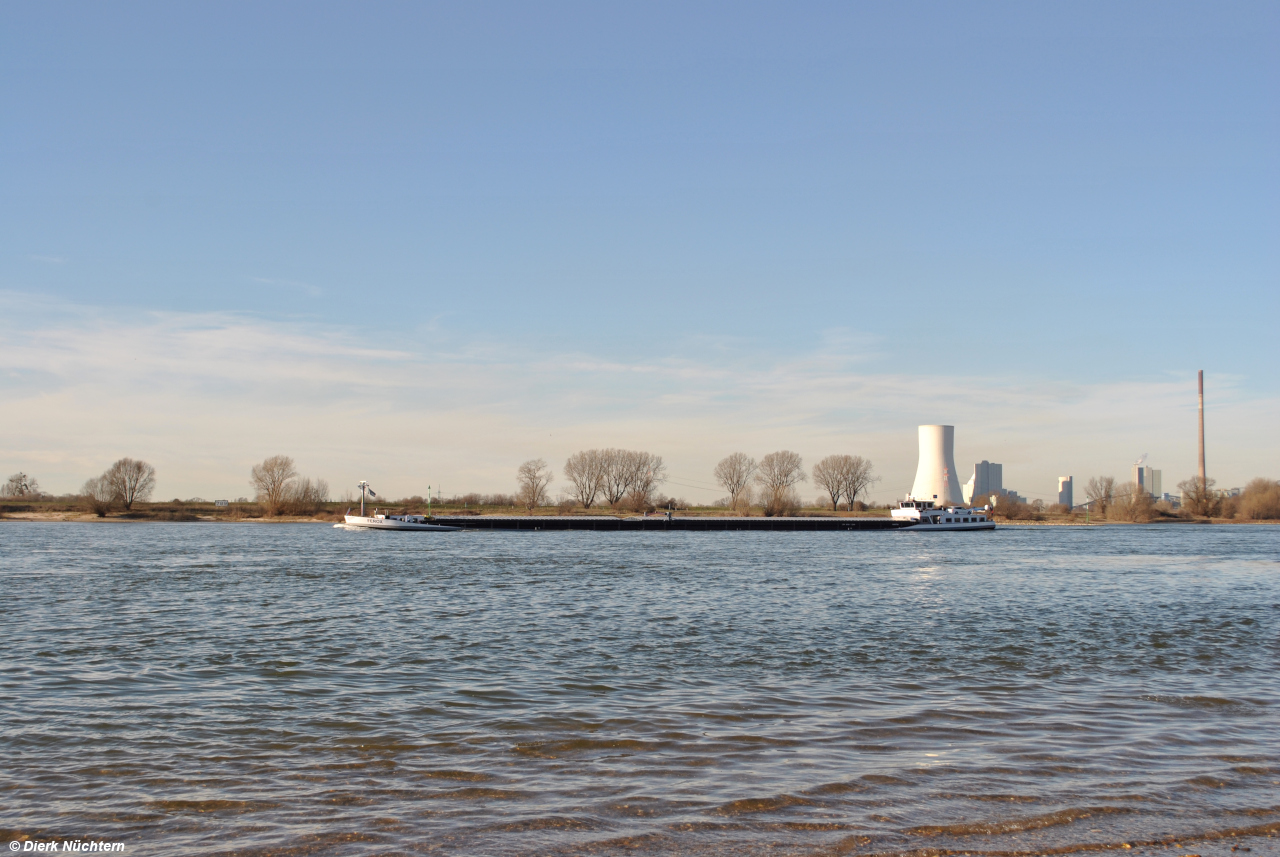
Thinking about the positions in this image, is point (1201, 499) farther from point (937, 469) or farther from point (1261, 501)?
point (937, 469)

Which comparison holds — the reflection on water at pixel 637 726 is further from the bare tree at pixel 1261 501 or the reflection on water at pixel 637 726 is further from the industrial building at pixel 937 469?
the bare tree at pixel 1261 501

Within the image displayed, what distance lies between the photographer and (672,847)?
6.11 m

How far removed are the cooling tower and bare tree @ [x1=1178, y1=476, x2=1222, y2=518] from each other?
188 ft

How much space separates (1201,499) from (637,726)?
15366 centimetres

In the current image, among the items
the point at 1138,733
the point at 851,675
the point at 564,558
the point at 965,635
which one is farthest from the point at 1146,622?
the point at 564,558

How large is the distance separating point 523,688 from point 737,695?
3.09 metres

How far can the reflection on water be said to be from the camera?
6.64 metres

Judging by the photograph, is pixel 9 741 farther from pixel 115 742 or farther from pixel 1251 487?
pixel 1251 487
